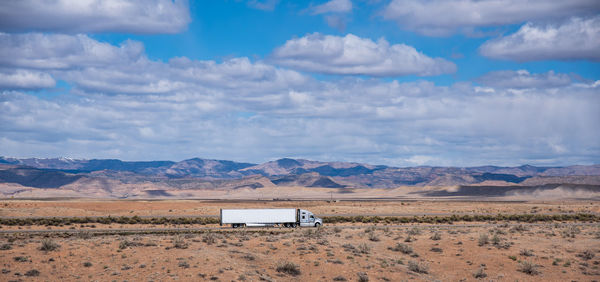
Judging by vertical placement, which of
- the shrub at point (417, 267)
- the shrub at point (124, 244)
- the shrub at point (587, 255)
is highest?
the shrub at point (124, 244)

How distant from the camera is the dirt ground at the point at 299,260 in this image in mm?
29853

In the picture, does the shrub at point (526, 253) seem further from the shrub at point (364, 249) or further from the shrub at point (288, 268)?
the shrub at point (288, 268)

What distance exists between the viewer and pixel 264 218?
59688 mm

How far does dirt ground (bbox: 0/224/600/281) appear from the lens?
29.9 meters

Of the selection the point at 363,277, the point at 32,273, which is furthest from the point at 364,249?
the point at 32,273

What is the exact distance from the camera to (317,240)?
39938 mm

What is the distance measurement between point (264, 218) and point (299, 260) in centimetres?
2644

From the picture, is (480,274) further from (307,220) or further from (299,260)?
(307,220)

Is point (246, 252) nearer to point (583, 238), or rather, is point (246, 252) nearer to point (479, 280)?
point (479, 280)

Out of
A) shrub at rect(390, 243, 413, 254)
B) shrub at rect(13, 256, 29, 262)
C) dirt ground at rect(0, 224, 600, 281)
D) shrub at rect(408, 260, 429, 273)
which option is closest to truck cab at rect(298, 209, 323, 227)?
dirt ground at rect(0, 224, 600, 281)

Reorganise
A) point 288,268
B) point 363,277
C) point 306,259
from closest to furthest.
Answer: point 363,277
point 288,268
point 306,259

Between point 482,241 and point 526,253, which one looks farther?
point 482,241

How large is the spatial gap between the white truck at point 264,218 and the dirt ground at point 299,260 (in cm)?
1853

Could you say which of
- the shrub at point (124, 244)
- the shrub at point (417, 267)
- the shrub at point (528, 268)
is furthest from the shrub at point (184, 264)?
the shrub at point (528, 268)
